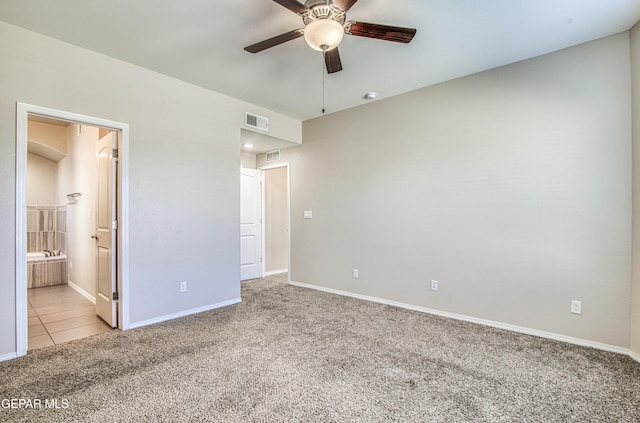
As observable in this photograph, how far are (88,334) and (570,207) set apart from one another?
16.1ft

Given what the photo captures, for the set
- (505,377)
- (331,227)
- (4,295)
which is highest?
(331,227)

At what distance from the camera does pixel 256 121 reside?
14.4 ft

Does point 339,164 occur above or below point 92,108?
below

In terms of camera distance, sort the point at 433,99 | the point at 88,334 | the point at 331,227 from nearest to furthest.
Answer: the point at 88,334
the point at 433,99
the point at 331,227

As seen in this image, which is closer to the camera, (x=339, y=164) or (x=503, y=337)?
(x=503, y=337)

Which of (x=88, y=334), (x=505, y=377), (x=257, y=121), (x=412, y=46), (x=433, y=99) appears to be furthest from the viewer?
(x=257, y=121)

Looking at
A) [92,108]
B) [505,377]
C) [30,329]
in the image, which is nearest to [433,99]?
[505,377]

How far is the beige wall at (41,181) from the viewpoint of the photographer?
5.58m

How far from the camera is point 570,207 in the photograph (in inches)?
114

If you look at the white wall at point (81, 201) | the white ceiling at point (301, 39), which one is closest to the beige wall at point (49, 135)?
the white wall at point (81, 201)

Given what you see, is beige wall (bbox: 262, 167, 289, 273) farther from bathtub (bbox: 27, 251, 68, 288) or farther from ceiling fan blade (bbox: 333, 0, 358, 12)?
ceiling fan blade (bbox: 333, 0, 358, 12)

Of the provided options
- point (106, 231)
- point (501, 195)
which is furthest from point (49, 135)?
point (501, 195)

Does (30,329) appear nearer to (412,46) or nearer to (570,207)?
(412,46)

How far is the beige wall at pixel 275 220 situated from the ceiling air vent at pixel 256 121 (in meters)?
1.55
